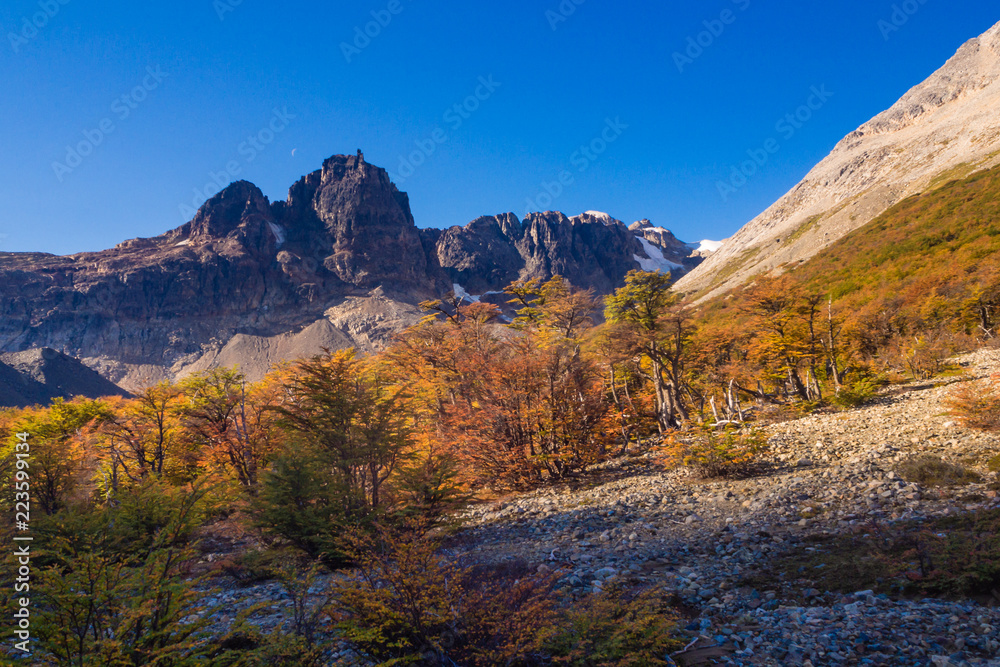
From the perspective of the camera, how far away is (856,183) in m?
72.9

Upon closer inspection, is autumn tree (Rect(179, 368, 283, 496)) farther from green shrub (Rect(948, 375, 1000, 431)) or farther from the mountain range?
the mountain range

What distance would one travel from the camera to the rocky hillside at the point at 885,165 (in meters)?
57.1

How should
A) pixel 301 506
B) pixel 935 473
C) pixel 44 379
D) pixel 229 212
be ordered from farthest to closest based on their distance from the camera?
pixel 229 212
pixel 44 379
pixel 301 506
pixel 935 473

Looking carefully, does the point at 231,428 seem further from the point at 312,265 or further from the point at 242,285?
the point at 312,265

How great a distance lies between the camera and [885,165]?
71188 millimetres

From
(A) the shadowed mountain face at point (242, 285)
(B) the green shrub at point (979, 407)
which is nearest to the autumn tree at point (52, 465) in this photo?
(B) the green shrub at point (979, 407)

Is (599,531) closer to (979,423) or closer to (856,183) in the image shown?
(979,423)

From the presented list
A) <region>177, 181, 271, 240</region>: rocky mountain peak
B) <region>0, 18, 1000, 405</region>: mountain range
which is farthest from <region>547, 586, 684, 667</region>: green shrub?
<region>177, 181, 271, 240</region>: rocky mountain peak

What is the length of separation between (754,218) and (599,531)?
368ft

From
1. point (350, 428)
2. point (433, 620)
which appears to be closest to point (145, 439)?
point (350, 428)

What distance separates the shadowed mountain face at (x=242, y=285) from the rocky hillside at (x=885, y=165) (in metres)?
80.5

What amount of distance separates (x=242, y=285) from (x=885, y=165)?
14711 centimetres

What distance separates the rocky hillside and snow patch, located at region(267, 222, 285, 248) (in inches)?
4696

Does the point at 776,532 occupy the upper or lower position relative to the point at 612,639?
lower
